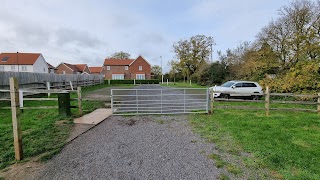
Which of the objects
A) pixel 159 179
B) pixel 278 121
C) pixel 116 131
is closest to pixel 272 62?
pixel 278 121

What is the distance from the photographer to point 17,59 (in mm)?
40469

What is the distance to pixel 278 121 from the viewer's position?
6633 millimetres

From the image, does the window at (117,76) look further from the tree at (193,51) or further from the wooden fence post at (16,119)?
the wooden fence post at (16,119)

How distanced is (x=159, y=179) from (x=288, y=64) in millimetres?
14818

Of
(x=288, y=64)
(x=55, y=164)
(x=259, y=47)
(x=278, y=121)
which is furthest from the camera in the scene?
(x=259, y=47)

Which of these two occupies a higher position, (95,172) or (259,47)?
(259,47)

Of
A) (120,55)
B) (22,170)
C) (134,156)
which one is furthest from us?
(120,55)

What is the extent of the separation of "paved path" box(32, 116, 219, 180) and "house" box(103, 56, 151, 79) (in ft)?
143

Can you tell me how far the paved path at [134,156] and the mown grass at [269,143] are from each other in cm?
53

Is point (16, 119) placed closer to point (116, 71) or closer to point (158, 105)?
point (158, 105)

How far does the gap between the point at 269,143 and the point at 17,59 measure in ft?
168

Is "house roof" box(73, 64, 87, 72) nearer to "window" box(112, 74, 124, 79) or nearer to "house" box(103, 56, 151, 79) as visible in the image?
"house" box(103, 56, 151, 79)

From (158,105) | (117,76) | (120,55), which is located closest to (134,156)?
(158,105)

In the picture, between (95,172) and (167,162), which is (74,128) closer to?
(95,172)
